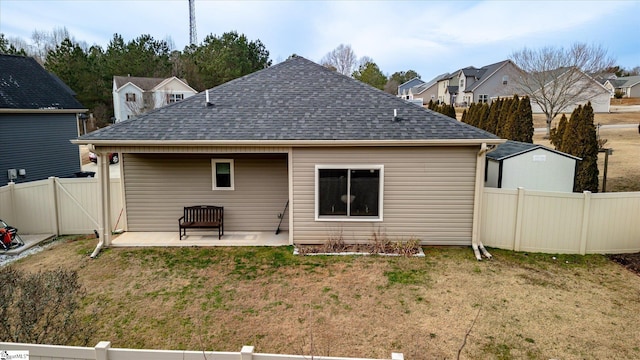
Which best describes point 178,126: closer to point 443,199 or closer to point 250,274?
point 250,274

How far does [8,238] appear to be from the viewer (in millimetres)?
9102

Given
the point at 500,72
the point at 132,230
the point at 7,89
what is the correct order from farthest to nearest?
the point at 500,72
the point at 7,89
the point at 132,230

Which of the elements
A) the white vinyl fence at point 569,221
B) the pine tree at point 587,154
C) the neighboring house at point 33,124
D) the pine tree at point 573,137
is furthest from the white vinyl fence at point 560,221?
the neighboring house at point 33,124

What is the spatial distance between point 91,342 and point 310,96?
734 centimetres

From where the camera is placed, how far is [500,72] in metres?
42.8

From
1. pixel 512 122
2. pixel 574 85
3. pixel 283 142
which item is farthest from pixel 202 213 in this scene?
pixel 574 85

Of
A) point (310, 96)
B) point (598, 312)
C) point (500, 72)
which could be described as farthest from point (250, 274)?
point (500, 72)

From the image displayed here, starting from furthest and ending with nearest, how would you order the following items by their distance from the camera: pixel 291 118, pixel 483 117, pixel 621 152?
pixel 483 117 → pixel 621 152 → pixel 291 118

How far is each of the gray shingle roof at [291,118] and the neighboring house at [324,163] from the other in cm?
4

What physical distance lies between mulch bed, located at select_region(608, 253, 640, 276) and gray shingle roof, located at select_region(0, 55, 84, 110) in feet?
62.0

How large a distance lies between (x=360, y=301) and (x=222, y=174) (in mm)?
5210

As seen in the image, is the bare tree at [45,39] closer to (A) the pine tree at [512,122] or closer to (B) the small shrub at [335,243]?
(A) the pine tree at [512,122]

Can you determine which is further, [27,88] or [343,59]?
[343,59]

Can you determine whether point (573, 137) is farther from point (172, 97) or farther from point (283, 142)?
point (172, 97)
